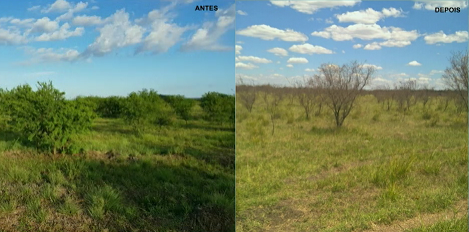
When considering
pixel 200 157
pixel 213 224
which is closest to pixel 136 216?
pixel 213 224

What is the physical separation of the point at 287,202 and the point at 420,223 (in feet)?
4.65

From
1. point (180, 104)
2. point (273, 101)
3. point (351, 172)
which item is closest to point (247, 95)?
point (273, 101)

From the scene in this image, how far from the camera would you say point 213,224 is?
3691 millimetres

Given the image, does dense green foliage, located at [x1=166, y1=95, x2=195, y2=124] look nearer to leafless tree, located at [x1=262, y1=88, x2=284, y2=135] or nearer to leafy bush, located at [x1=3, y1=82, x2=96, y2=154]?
leafy bush, located at [x1=3, y1=82, x2=96, y2=154]

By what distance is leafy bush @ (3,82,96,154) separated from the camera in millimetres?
4316

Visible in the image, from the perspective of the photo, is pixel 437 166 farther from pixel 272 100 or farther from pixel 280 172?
pixel 272 100

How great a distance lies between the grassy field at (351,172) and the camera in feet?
12.2

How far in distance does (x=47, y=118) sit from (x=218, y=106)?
2.31 metres

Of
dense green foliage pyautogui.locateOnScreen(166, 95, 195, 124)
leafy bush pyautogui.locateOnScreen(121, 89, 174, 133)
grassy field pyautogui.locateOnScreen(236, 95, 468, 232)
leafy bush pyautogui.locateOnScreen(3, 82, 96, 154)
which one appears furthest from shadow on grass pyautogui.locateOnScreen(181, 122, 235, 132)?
leafy bush pyautogui.locateOnScreen(3, 82, 96, 154)

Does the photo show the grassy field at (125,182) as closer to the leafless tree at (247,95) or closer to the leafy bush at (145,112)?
the leafy bush at (145,112)

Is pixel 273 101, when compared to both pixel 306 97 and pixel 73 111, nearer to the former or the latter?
pixel 306 97

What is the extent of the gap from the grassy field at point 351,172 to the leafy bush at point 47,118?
7.78 feet

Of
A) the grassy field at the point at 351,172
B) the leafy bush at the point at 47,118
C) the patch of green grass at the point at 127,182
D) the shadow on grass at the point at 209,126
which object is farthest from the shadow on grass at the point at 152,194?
the shadow on grass at the point at 209,126

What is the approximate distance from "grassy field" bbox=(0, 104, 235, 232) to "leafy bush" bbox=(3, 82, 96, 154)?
164mm
